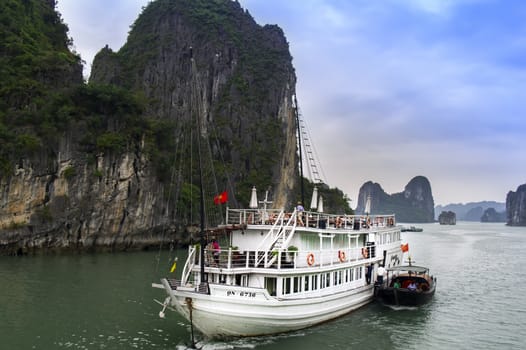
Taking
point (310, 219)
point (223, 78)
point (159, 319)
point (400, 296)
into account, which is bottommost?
point (159, 319)

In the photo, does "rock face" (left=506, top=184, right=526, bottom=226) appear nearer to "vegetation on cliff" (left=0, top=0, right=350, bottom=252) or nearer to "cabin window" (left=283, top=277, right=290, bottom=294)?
"vegetation on cliff" (left=0, top=0, right=350, bottom=252)

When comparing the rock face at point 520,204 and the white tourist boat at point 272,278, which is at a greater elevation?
the rock face at point 520,204

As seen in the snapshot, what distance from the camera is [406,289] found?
22.8 meters

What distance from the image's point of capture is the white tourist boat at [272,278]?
1553cm

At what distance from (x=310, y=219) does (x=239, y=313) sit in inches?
276

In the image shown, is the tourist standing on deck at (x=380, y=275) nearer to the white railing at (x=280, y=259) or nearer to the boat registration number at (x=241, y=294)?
the white railing at (x=280, y=259)

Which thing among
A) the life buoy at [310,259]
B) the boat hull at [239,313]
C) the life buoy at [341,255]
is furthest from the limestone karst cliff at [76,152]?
the boat hull at [239,313]

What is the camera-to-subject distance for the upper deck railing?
19.0m

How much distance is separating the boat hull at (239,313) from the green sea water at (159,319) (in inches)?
15.8

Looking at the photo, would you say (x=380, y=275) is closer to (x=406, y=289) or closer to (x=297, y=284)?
(x=406, y=289)

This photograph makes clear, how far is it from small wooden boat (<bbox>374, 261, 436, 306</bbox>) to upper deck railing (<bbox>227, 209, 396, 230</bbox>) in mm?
3013

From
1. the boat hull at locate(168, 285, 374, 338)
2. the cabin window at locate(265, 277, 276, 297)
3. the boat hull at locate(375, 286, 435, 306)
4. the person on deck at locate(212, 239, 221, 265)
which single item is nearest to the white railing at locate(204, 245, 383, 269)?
the person on deck at locate(212, 239, 221, 265)

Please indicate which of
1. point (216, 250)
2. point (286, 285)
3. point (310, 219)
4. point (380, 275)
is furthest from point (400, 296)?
point (216, 250)

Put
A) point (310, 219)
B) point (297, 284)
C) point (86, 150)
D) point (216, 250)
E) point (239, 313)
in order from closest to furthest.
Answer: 1. point (239, 313)
2. point (216, 250)
3. point (297, 284)
4. point (310, 219)
5. point (86, 150)
